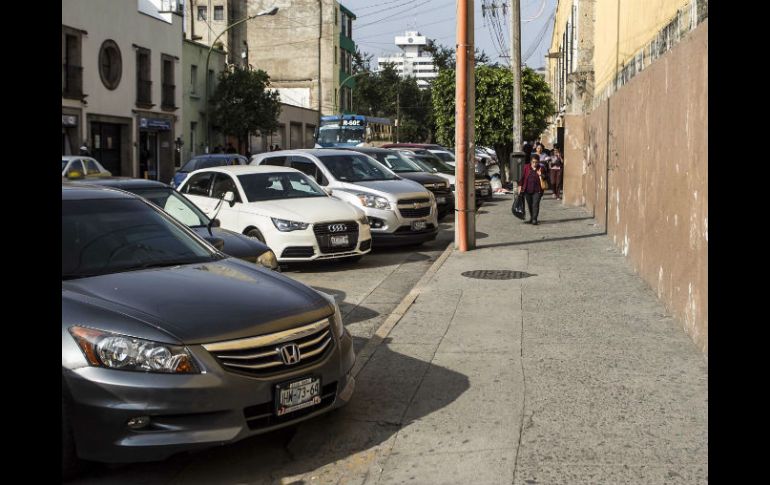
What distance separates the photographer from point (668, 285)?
9.29 metres

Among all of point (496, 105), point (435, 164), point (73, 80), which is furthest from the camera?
point (496, 105)

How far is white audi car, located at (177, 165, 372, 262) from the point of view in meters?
12.7

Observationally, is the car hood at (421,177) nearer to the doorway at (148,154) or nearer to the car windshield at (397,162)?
the car windshield at (397,162)

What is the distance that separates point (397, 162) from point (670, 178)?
43.5 feet

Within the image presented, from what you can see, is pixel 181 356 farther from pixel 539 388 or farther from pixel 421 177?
pixel 421 177

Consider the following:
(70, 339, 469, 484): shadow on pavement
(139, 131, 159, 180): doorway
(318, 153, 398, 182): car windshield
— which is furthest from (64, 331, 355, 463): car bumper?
(139, 131, 159, 180): doorway

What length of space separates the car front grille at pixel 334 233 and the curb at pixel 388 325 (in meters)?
1.18

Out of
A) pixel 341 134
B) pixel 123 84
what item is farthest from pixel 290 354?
pixel 341 134

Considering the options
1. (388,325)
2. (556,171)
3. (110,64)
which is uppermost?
(110,64)

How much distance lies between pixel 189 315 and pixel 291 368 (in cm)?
63

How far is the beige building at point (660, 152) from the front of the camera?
25.5ft

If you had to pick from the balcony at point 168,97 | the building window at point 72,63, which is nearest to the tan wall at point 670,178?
the building window at point 72,63

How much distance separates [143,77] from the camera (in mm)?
39969
